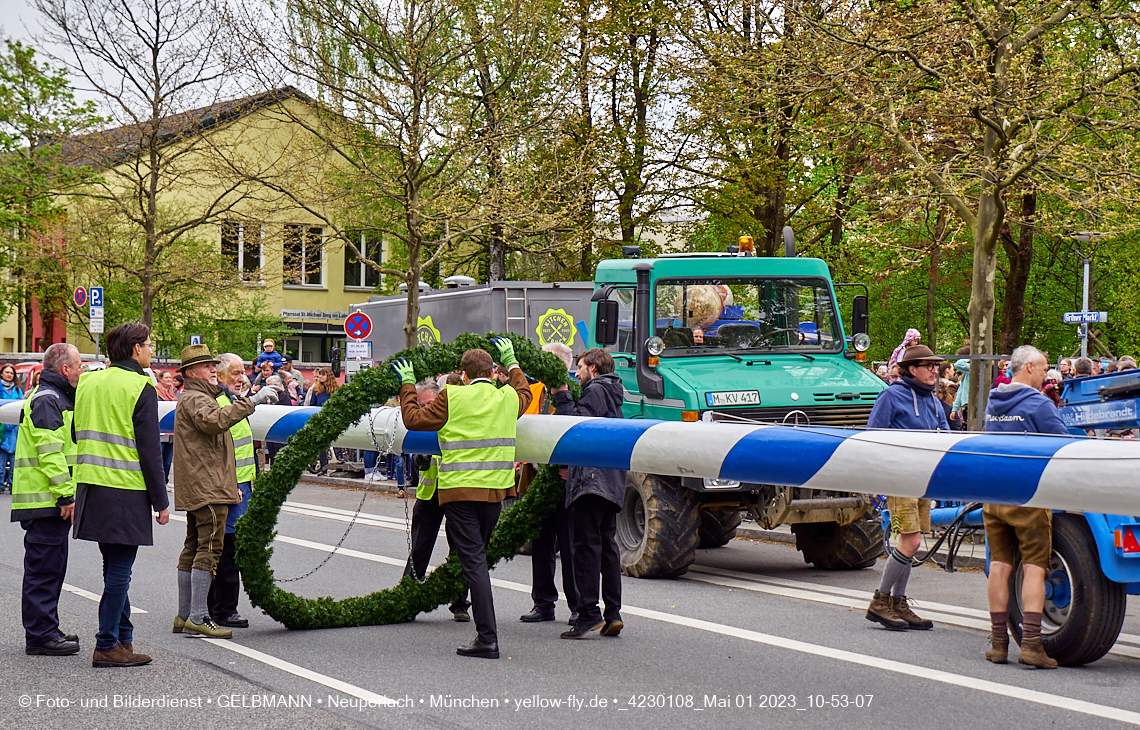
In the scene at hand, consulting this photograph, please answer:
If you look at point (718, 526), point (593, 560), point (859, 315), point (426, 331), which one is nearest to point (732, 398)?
point (718, 526)

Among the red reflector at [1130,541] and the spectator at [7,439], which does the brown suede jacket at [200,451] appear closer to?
the red reflector at [1130,541]

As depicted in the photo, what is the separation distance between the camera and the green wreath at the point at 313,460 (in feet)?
24.8

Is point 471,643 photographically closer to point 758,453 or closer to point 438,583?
point 438,583

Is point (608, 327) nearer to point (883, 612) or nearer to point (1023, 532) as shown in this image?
point (883, 612)

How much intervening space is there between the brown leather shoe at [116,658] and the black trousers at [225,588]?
115cm

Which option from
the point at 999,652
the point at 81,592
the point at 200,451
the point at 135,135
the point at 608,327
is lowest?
the point at 81,592

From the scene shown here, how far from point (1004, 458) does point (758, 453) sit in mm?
1340

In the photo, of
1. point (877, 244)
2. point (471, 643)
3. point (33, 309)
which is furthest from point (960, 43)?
point (33, 309)

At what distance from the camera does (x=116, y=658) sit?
6820mm

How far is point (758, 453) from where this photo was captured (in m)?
6.35

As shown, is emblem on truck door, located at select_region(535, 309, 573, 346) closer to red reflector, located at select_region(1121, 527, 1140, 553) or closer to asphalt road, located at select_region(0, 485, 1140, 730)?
asphalt road, located at select_region(0, 485, 1140, 730)

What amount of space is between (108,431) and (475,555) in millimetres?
2165

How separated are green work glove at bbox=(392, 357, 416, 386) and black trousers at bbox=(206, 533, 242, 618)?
165 cm

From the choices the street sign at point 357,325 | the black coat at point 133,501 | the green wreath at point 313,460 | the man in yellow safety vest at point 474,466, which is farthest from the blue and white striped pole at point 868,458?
the street sign at point 357,325
